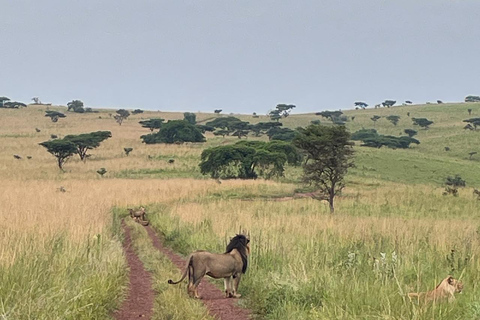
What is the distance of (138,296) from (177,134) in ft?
222

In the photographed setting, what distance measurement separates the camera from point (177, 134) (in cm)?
7531

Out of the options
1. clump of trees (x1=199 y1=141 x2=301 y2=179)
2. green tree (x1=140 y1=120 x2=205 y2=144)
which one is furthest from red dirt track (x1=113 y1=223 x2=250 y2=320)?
green tree (x1=140 y1=120 x2=205 y2=144)

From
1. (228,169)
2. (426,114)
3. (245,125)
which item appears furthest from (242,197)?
(426,114)

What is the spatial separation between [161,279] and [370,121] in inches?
4710

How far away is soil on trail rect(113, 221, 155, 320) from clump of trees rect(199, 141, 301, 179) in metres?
33.7

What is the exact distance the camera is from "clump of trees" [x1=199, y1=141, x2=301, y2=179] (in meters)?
45.2

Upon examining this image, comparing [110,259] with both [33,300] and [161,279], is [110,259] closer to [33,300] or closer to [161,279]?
[161,279]

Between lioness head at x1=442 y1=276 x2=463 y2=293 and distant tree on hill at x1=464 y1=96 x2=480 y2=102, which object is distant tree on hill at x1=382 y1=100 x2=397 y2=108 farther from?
lioness head at x1=442 y1=276 x2=463 y2=293

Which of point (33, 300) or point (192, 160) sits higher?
point (33, 300)

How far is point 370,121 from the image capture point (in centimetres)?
12344

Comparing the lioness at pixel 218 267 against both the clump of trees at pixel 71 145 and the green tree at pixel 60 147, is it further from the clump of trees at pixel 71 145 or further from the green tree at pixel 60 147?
the green tree at pixel 60 147

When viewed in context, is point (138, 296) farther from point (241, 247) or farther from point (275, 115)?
point (275, 115)

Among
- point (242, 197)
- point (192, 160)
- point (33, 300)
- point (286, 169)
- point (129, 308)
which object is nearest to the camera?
point (33, 300)

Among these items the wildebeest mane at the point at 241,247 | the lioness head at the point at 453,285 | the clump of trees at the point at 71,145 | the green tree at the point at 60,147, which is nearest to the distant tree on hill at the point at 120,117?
the clump of trees at the point at 71,145
